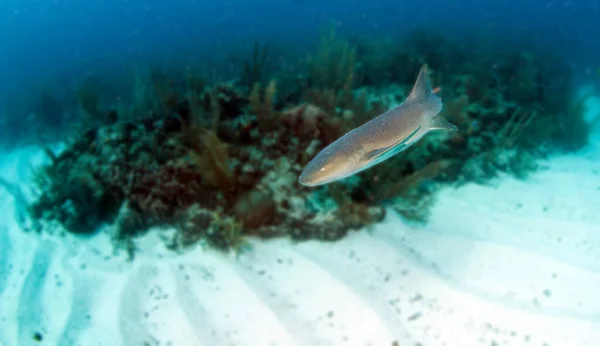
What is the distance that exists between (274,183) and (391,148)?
9.44 ft

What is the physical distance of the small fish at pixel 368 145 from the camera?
164 cm

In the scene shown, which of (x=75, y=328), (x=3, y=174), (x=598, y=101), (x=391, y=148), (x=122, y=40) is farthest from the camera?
(x=122, y=40)

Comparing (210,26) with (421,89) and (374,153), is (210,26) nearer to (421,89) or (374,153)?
(421,89)

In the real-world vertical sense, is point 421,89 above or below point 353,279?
above

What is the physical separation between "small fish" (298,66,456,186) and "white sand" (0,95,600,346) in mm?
2110

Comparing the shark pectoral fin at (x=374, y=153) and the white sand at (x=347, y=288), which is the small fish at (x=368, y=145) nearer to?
the shark pectoral fin at (x=374, y=153)

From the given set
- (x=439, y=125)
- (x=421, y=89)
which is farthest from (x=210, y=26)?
(x=439, y=125)

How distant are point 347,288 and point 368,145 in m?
2.27

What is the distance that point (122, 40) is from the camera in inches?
1307

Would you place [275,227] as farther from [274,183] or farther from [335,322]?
[335,322]

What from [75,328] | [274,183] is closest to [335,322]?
[274,183]

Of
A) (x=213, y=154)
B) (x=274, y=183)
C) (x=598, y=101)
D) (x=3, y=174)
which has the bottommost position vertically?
(x=598, y=101)

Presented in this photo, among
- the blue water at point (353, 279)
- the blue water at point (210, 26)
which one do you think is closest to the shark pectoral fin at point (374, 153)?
the blue water at point (353, 279)

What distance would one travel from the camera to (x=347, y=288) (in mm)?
3471
